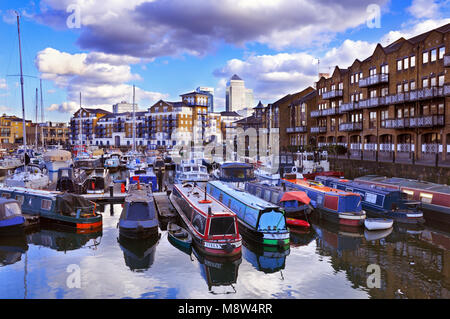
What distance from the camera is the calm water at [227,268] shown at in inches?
587

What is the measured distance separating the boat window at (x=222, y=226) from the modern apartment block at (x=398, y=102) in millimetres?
24058

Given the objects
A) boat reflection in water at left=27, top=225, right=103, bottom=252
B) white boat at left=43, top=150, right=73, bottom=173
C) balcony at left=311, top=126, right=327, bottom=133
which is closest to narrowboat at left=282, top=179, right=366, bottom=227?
boat reflection in water at left=27, top=225, right=103, bottom=252

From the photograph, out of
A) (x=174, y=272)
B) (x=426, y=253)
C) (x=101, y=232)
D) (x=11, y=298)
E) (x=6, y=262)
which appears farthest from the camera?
(x=101, y=232)

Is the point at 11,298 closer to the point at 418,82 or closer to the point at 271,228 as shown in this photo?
the point at 271,228

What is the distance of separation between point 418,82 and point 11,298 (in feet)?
150

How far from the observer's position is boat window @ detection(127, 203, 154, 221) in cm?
2166

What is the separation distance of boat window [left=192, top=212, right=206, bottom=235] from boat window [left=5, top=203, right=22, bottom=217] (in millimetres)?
10545

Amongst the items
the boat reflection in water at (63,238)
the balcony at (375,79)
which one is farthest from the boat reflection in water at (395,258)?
the balcony at (375,79)

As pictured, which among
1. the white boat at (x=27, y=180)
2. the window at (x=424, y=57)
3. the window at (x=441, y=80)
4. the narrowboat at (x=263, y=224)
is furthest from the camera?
the window at (x=424, y=57)

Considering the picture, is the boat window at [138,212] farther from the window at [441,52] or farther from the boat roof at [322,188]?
the window at [441,52]

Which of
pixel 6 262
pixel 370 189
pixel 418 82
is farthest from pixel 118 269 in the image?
pixel 418 82

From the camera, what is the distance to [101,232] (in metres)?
23.3

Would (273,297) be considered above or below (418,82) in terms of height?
below

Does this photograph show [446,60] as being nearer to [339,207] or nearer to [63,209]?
[339,207]
